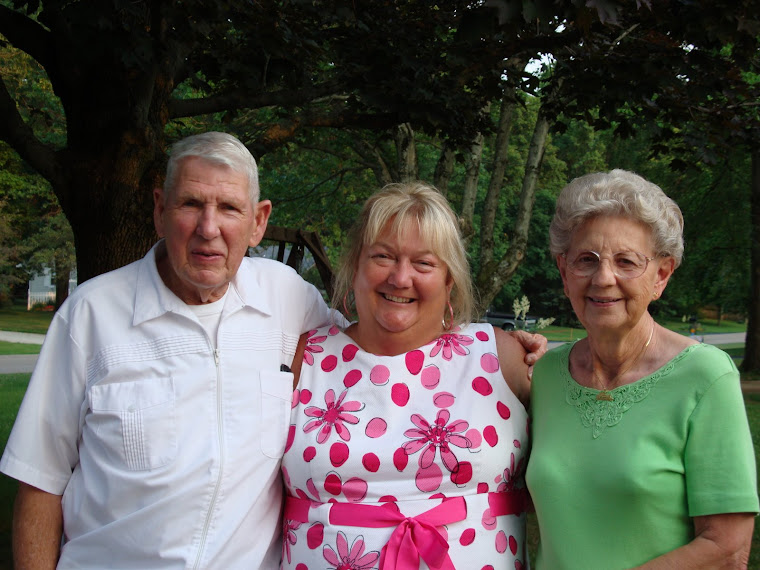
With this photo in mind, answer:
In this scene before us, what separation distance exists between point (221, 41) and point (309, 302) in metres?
3.30

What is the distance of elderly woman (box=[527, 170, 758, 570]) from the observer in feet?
5.90

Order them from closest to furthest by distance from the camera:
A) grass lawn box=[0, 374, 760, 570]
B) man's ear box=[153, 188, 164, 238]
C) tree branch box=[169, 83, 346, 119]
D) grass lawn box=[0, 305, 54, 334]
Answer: man's ear box=[153, 188, 164, 238]
tree branch box=[169, 83, 346, 119]
grass lawn box=[0, 374, 760, 570]
grass lawn box=[0, 305, 54, 334]

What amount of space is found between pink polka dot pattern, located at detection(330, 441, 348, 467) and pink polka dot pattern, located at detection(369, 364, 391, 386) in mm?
265

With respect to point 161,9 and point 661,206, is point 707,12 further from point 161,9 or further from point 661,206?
point 161,9

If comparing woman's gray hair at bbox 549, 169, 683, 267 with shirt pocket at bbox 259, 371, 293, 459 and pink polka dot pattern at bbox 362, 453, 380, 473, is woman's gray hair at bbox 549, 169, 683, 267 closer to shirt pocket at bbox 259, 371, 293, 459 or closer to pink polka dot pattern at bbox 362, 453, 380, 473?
pink polka dot pattern at bbox 362, 453, 380, 473

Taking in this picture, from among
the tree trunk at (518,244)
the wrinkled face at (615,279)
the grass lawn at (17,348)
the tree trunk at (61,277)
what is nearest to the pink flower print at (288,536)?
the wrinkled face at (615,279)

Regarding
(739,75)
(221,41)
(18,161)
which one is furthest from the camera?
(18,161)

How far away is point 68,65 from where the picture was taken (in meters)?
3.93

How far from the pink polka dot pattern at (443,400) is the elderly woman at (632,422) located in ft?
1.01

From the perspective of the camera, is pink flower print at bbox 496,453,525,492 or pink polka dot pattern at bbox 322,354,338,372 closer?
pink flower print at bbox 496,453,525,492

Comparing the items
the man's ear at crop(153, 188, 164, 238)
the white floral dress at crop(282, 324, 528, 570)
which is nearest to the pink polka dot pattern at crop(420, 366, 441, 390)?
the white floral dress at crop(282, 324, 528, 570)

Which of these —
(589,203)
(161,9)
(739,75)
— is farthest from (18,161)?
(589,203)

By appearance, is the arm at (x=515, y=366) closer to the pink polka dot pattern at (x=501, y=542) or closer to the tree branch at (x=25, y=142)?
the pink polka dot pattern at (x=501, y=542)

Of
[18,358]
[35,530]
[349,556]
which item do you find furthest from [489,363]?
[18,358]
